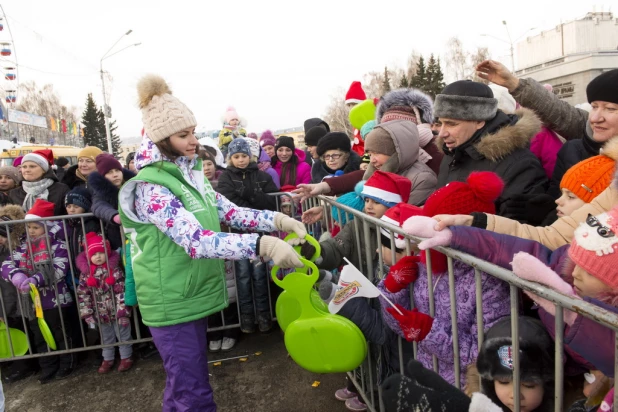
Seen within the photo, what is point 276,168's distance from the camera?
6.71 metres

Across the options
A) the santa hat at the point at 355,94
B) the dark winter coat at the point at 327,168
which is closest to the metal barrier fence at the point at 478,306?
the dark winter coat at the point at 327,168

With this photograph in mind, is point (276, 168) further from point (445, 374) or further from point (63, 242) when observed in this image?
point (445, 374)

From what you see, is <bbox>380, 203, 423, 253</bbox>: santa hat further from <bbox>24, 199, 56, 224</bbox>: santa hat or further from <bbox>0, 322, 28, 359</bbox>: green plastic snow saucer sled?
<bbox>0, 322, 28, 359</bbox>: green plastic snow saucer sled

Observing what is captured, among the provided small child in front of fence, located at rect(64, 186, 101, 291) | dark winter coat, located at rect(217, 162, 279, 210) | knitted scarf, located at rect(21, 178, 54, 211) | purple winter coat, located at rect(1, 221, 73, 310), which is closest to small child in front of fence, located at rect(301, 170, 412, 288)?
dark winter coat, located at rect(217, 162, 279, 210)

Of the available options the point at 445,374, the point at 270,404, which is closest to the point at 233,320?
the point at 270,404

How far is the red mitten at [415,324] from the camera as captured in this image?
76.4 inches

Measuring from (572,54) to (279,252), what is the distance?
1987 inches

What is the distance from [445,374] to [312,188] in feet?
6.82

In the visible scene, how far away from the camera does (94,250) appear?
394cm

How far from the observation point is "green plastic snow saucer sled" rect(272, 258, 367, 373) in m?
2.29

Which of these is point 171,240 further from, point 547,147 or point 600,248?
point 547,147

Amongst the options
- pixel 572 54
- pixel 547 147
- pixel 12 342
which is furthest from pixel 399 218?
pixel 572 54

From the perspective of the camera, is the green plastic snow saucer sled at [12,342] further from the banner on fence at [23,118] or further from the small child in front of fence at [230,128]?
the banner on fence at [23,118]

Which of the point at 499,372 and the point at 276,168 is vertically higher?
the point at 276,168
